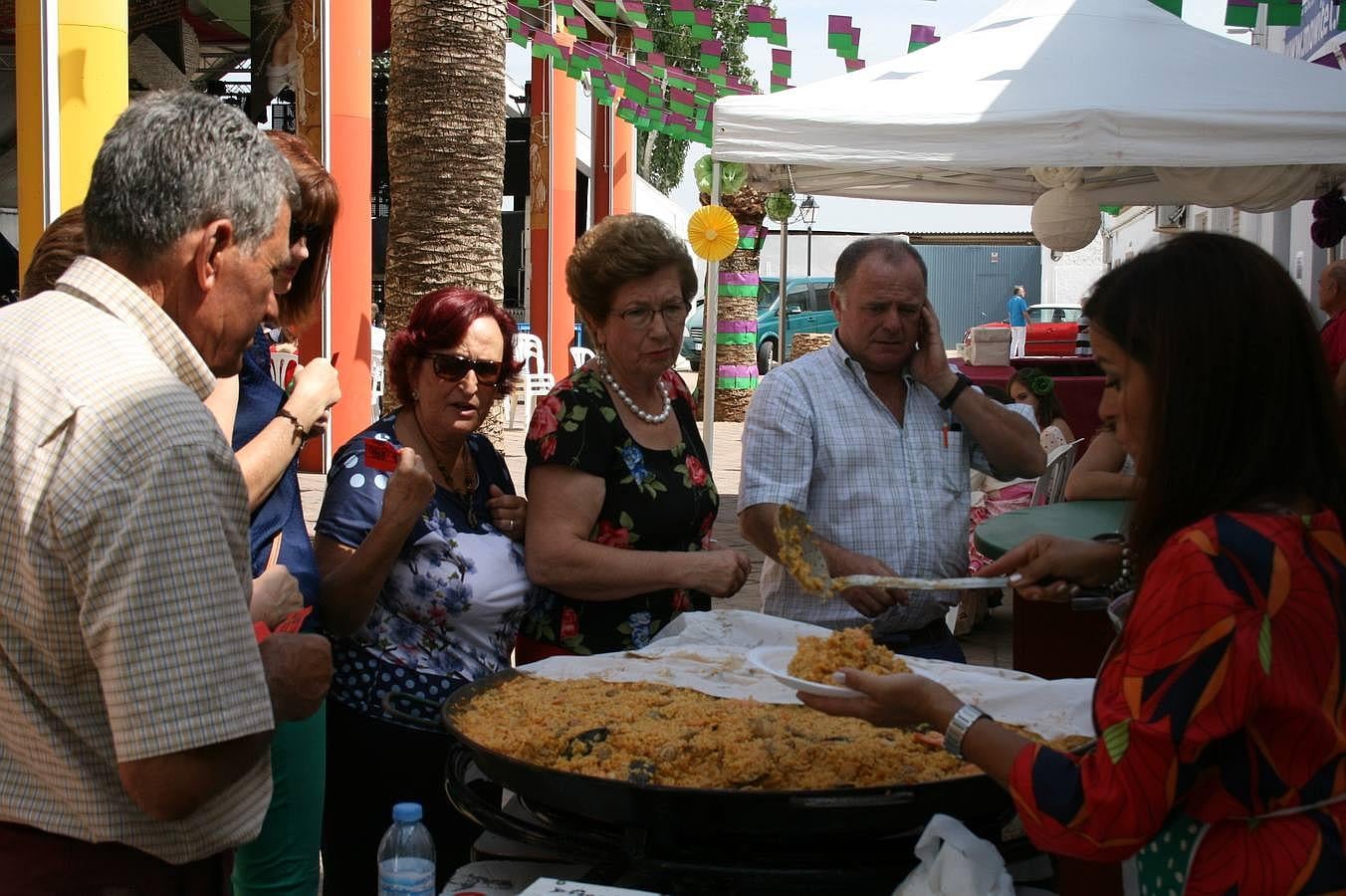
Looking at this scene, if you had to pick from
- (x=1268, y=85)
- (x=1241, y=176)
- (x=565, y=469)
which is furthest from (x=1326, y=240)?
(x=565, y=469)

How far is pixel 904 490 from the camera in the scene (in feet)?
11.9

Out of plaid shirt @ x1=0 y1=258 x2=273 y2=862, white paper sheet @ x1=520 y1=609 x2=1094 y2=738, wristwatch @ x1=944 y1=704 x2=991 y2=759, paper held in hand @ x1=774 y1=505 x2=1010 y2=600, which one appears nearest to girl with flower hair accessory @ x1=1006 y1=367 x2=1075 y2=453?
paper held in hand @ x1=774 y1=505 x2=1010 y2=600

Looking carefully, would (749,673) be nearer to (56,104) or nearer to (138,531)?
(138,531)

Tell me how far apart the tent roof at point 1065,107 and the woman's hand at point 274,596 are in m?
4.63

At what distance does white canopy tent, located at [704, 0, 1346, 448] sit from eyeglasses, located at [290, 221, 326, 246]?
4.29 metres

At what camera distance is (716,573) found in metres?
3.16

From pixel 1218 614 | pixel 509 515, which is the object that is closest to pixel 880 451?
pixel 509 515

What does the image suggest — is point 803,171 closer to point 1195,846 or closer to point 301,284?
point 301,284

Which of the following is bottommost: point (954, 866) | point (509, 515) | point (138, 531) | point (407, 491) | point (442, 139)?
point (954, 866)

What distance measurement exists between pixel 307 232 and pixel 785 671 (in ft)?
4.45

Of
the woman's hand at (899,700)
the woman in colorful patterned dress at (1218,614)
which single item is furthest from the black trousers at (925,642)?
the woman in colorful patterned dress at (1218,614)

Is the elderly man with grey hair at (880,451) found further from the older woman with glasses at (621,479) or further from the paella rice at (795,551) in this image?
the older woman with glasses at (621,479)

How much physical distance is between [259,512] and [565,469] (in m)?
0.78

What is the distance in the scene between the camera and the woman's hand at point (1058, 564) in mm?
2482
